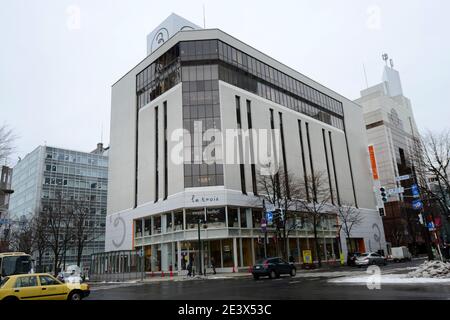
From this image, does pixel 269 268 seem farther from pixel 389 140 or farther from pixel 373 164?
pixel 389 140

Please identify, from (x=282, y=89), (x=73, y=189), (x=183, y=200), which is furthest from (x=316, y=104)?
(x=73, y=189)

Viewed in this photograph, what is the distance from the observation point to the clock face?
190 ft

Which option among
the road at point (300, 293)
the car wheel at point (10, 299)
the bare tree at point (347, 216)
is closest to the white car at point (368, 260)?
the bare tree at point (347, 216)

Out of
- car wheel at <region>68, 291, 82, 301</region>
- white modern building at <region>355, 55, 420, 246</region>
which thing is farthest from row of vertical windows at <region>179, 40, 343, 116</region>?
white modern building at <region>355, 55, 420, 246</region>

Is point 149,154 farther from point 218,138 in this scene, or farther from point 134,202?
point 218,138

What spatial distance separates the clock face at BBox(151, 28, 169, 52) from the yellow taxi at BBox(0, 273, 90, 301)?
49125 mm

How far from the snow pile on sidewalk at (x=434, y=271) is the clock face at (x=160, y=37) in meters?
49.9

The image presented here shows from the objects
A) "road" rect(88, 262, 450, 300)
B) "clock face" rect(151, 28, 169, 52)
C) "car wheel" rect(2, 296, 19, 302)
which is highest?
"clock face" rect(151, 28, 169, 52)

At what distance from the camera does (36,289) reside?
1420cm

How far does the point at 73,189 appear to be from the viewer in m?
82.4

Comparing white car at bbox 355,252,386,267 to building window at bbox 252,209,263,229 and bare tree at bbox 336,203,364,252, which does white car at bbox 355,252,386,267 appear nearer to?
building window at bbox 252,209,263,229

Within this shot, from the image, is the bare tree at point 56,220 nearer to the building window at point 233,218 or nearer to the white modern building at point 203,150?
the white modern building at point 203,150

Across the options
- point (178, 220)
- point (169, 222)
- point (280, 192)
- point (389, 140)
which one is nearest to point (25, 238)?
point (169, 222)

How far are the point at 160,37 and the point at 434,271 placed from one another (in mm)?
53353
